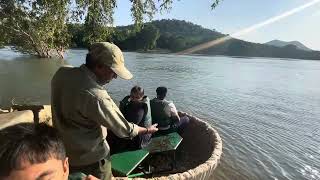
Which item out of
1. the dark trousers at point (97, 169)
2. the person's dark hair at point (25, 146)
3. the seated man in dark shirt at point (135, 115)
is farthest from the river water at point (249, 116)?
the person's dark hair at point (25, 146)

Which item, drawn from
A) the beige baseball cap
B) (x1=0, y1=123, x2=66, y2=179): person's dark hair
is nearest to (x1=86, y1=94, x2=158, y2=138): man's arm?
the beige baseball cap

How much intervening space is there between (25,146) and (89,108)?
7.26ft

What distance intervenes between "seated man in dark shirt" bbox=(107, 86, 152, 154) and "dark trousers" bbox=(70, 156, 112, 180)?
3.12 meters

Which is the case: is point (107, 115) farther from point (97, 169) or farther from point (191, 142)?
point (191, 142)

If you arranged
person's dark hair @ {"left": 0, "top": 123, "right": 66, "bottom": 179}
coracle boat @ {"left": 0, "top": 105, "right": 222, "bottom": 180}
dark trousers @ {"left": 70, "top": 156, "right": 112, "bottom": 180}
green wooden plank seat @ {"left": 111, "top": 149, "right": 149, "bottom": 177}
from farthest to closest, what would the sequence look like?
1. coracle boat @ {"left": 0, "top": 105, "right": 222, "bottom": 180}
2. green wooden plank seat @ {"left": 111, "top": 149, "right": 149, "bottom": 177}
3. dark trousers @ {"left": 70, "top": 156, "right": 112, "bottom": 180}
4. person's dark hair @ {"left": 0, "top": 123, "right": 66, "bottom": 179}

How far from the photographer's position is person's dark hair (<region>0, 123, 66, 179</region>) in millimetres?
1371

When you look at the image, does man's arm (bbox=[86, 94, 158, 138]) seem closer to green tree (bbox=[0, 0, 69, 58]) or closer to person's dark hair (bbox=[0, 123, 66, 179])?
person's dark hair (bbox=[0, 123, 66, 179])

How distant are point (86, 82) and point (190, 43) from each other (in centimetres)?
11253

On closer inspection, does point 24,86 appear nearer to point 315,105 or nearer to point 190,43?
point 315,105

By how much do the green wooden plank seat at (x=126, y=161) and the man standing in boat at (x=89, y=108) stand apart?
2.64m

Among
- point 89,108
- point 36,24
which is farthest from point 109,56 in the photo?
point 36,24

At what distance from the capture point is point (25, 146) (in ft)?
4.58

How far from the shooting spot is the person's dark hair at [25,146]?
54.0 inches

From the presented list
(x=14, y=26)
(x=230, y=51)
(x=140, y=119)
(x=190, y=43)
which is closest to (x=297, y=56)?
(x=230, y=51)
